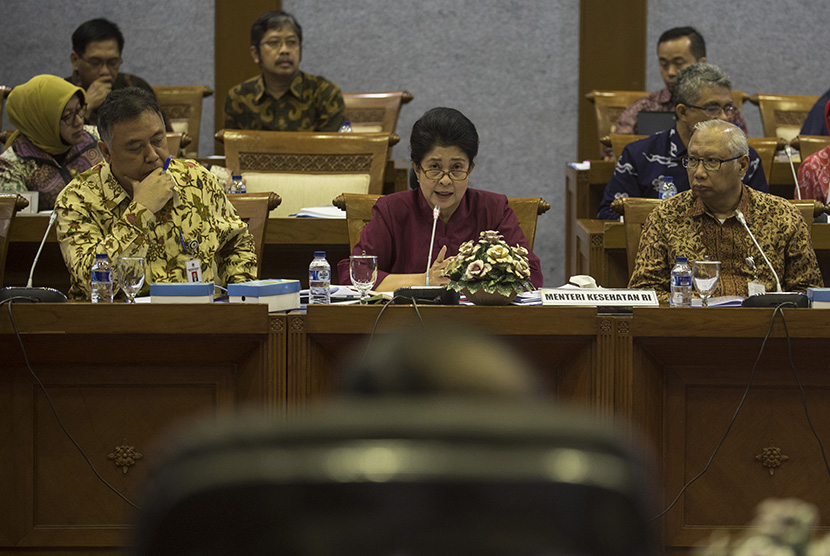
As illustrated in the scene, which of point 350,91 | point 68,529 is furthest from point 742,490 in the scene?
point 350,91

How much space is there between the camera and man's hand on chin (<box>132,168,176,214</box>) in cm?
260

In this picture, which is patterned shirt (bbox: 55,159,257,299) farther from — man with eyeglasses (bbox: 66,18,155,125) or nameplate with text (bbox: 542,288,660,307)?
man with eyeglasses (bbox: 66,18,155,125)

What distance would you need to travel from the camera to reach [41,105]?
3.33 meters

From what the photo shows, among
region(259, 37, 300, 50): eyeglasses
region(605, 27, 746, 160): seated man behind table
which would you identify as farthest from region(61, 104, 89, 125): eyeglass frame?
region(605, 27, 746, 160): seated man behind table

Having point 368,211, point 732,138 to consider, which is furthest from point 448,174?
point 732,138

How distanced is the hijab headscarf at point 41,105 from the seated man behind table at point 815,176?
8.45 ft

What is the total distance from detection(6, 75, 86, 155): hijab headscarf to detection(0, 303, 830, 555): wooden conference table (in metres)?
1.40

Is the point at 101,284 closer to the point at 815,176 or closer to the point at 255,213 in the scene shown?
the point at 255,213

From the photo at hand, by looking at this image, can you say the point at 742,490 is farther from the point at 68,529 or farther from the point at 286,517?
the point at 286,517

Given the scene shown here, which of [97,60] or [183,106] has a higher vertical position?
[97,60]

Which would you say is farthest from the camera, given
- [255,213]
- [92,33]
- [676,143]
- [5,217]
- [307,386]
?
[92,33]

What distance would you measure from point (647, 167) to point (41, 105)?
212cm

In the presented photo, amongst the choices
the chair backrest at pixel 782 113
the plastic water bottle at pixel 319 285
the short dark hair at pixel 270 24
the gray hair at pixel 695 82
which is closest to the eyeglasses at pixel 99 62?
the short dark hair at pixel 270 24

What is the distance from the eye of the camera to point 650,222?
2.86 metres
